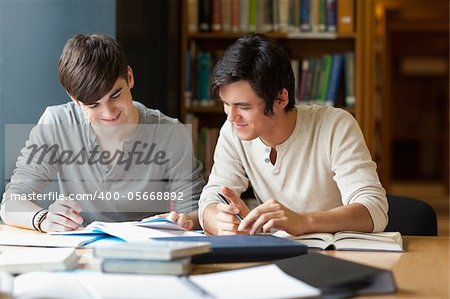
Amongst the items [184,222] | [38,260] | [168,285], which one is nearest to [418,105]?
[184,222]

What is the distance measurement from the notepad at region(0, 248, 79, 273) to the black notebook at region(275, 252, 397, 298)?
0.40 meters

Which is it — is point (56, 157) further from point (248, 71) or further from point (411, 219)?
point (411, 219)

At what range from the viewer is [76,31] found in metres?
3.21

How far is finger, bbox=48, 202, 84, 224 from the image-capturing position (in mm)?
2027

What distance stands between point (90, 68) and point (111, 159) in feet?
1.00

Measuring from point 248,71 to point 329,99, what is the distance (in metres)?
2.35

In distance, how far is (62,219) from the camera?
6.66ft

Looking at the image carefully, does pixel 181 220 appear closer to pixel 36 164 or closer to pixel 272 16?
pixel 36 164

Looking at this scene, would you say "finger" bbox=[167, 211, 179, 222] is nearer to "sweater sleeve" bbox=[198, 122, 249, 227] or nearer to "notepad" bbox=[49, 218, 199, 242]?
"notepad" bbox=[49, 218, 199, 242]

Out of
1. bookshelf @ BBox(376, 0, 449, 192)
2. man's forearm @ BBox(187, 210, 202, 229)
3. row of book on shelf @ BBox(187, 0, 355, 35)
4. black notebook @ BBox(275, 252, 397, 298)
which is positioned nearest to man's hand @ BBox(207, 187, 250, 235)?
man's forearm @ BBox(187, 210, 202, 229)

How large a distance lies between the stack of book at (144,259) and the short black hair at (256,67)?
679mm

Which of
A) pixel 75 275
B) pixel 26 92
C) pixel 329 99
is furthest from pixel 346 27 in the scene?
pixel 75 275

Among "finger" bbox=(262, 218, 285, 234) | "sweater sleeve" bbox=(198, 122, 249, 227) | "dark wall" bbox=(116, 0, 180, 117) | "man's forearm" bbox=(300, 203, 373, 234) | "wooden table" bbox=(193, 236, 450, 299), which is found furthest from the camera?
"dark wall" bbox=(116, 0, 180, 117)

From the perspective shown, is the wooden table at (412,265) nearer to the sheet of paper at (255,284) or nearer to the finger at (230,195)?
the sheet of paper at (255,284)
